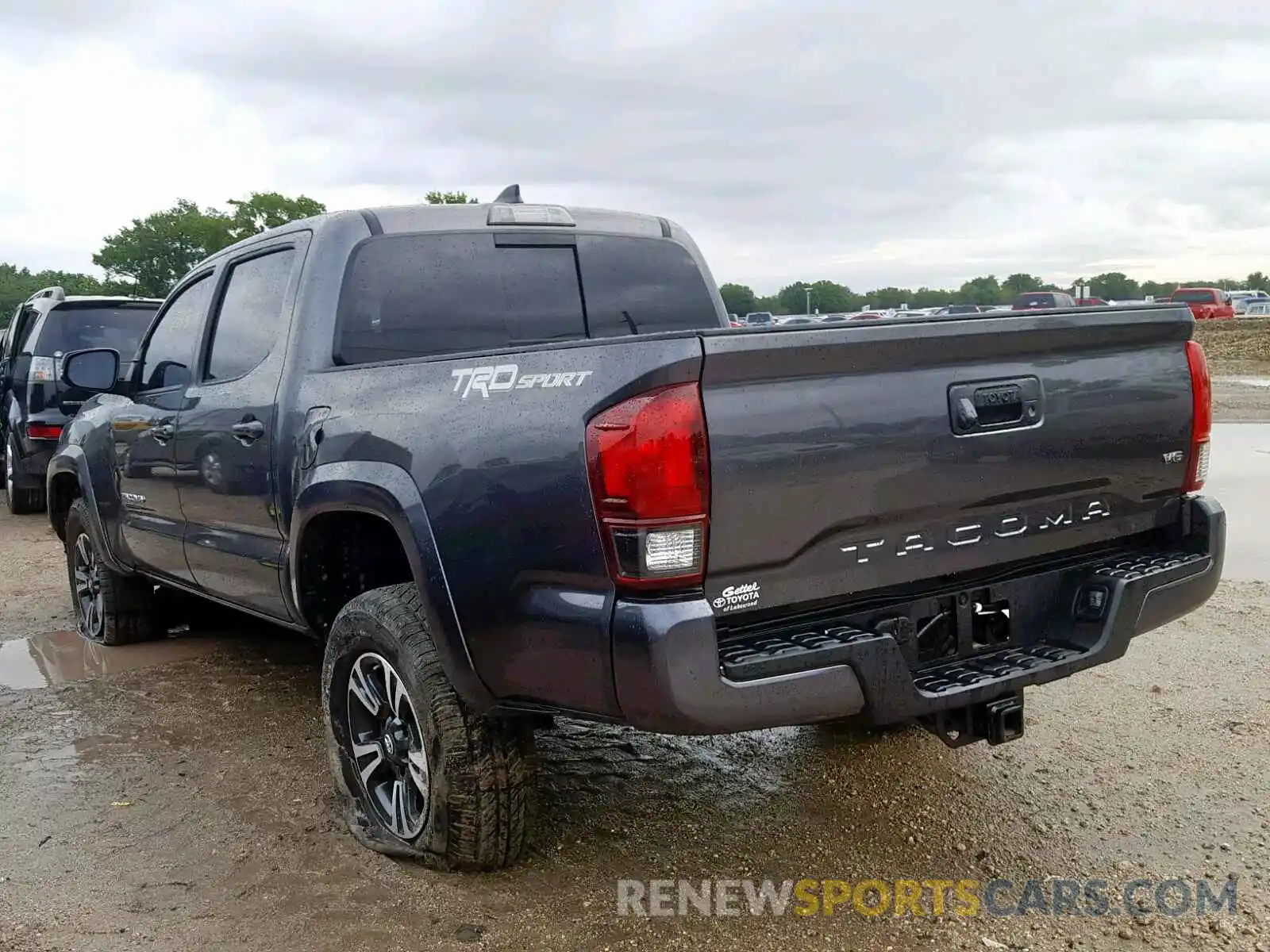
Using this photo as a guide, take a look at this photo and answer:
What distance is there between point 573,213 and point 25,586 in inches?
216

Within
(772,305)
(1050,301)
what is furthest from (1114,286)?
(1050,301)

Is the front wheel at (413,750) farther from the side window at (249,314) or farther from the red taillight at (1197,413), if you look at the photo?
the red taillight at (1197,413)

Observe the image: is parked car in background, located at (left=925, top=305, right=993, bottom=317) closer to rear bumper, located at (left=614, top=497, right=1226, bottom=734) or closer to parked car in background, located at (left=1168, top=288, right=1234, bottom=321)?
rear bumper, located at (left=614, top=497, right=1226, bottom=734)

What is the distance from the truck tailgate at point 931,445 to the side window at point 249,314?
216 centimetres

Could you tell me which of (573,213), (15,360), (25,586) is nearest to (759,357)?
(573,213)

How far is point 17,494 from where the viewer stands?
10859mm

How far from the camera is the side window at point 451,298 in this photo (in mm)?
3877

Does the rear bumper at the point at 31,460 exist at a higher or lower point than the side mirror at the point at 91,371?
lower

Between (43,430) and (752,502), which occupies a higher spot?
(752,502)

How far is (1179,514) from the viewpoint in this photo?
11.5 feet

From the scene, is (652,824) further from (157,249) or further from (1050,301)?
(157,249)

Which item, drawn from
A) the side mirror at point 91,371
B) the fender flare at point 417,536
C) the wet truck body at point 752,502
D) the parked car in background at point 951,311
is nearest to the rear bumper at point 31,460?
the side mirror at point 91,371

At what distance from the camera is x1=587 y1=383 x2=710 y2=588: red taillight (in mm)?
2549

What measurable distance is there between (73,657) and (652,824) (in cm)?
376
